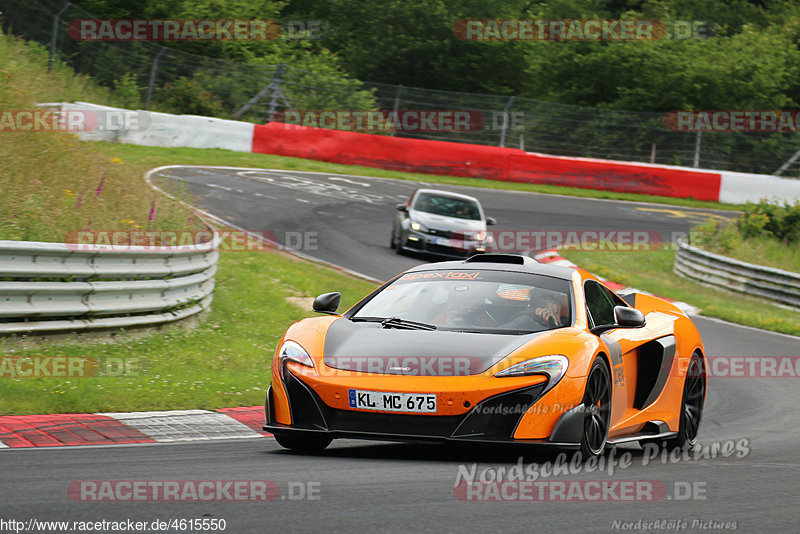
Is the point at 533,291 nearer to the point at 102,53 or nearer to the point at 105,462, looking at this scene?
the point at 105,462

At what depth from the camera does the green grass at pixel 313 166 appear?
88.7ft

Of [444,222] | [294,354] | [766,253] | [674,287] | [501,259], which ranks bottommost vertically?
[674,287]

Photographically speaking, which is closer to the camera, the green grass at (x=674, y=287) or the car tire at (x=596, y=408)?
the car tire at (x=596, y=408)

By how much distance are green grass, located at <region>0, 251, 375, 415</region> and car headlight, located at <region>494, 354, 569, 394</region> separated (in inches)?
129

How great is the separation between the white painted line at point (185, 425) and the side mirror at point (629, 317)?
2661 mm

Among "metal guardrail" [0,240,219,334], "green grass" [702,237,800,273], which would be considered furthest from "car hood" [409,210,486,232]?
"metal guardrail" [0,240,219,334]

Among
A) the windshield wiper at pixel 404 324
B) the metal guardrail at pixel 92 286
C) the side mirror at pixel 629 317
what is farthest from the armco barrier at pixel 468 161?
the side mirror at pixel 629 317

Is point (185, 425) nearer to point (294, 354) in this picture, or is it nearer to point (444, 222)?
point (294, 354)

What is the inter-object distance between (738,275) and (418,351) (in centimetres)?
1640

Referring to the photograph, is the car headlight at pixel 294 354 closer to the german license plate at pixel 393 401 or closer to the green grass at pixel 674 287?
the german license plate at pixel 393 401

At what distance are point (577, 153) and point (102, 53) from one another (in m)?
14.9

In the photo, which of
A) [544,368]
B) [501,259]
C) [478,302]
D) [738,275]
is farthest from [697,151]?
[544,368]

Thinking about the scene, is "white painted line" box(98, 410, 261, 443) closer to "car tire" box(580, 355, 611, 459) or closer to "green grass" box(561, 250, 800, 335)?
"car tire" box(580, 355, 611, 459)

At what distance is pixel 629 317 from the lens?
6875 millimetres
